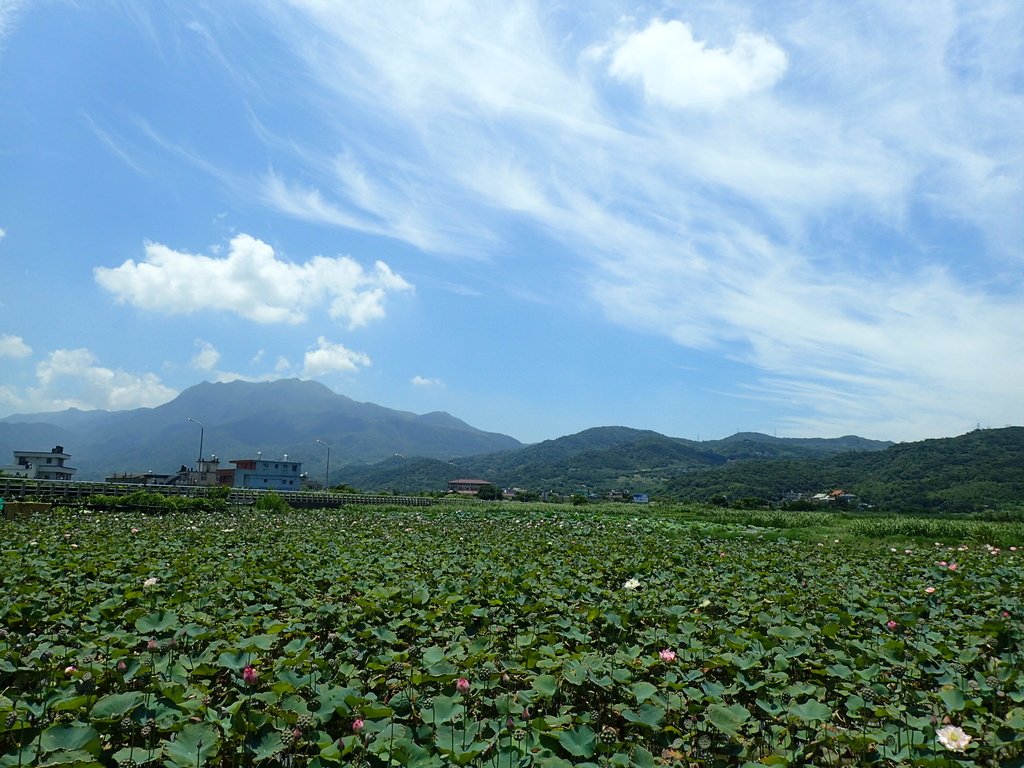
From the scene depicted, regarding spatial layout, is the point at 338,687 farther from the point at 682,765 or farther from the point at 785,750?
the point at 785,750

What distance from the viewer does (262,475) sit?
246ft

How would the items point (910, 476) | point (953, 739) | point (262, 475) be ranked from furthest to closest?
1. point (262, 475)
2. point (910, 476)
3. point (953, 739)

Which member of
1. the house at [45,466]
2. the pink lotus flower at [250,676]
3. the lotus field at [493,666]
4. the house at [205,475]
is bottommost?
the house at [205,475]

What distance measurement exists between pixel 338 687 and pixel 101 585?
4.42 meters

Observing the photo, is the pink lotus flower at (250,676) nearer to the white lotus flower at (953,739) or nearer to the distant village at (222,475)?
the white lotus flower at (953,739)

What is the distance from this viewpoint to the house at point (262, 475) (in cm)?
7425

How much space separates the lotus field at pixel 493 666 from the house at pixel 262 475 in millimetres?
70762

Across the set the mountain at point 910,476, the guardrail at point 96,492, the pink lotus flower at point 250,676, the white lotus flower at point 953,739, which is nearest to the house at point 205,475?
the guardrail at point 96,492

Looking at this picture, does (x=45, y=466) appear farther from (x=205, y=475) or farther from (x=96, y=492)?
(x=96, y=492)

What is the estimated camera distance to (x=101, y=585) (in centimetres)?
652

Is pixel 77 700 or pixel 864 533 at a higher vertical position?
pixel 77 700

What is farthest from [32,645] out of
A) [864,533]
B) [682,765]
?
[864,533]

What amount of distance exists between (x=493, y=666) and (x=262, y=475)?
77690 mm

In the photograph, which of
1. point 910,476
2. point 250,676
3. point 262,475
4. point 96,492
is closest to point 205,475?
point 262,475
